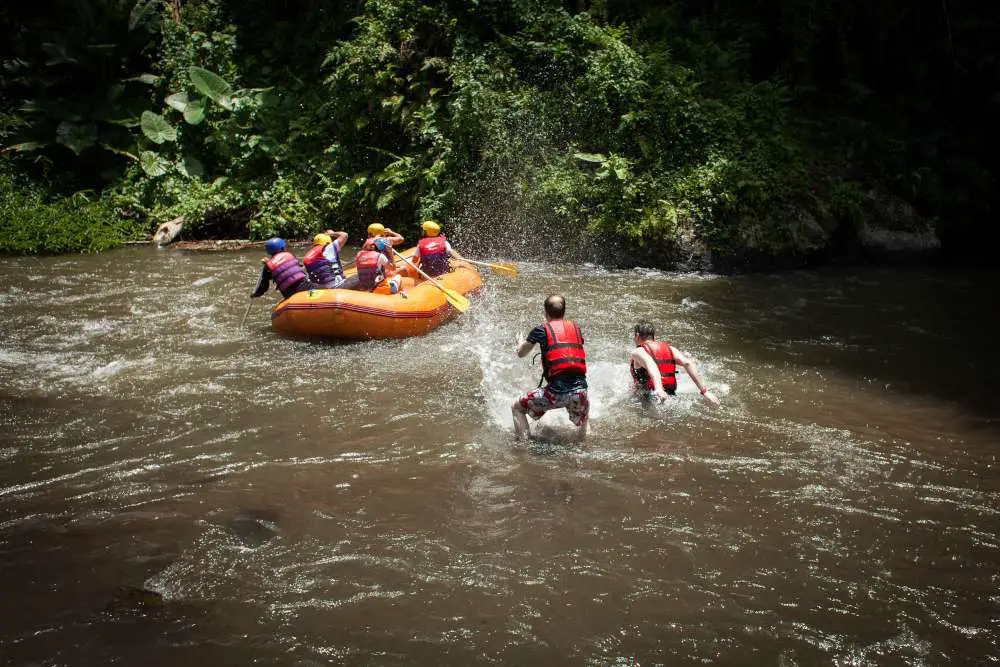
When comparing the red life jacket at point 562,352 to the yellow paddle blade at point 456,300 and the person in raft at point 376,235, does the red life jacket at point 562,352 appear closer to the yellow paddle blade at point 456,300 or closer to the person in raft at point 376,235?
the yellow paddle blade at point 456,300

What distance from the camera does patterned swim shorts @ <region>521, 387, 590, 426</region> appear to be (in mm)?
5656

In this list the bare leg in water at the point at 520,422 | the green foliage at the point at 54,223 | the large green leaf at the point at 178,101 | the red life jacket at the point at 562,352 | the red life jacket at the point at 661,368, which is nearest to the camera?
the red life jacket at the point at 562,352

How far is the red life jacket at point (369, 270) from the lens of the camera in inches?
364

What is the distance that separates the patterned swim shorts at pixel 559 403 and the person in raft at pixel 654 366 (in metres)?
0.74

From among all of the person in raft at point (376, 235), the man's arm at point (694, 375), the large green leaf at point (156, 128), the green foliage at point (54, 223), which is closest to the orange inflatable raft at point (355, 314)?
the person in raft at point (376, 235)

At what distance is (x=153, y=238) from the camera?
50.3ft

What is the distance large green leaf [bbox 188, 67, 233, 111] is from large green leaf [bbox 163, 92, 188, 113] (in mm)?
501

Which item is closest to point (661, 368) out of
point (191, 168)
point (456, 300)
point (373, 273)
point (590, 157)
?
point (456, 300)

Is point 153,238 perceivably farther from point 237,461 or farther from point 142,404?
point 237,461

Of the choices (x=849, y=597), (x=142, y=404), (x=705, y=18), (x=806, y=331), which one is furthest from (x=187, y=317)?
(x=705, y=18)

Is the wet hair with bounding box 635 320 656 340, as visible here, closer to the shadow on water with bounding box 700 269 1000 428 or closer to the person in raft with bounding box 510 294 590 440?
the person in raft with bounding box 510 294 590 440

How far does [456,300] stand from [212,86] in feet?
37.4

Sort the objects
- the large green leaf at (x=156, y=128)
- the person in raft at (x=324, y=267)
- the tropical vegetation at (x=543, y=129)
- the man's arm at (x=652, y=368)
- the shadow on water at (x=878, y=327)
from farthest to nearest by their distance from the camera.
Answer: the large green leaf at (x=156, y=128), the tropical vegetation at (x=543, y=129), the person in raft at (x=324, y=267), the shadow on water at (x=878, y=327), the man's arm at (x=652, y=368)

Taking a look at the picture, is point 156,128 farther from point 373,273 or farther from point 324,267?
point 373,273
